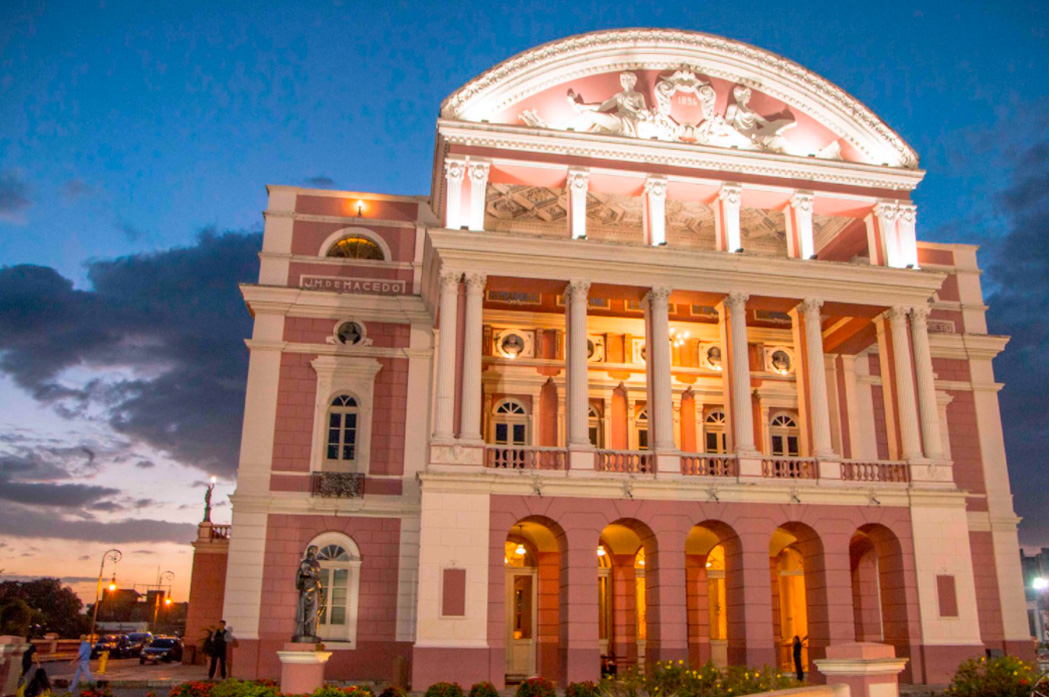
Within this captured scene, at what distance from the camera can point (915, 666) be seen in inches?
995

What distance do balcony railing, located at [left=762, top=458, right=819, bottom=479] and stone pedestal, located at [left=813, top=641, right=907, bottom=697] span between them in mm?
13908

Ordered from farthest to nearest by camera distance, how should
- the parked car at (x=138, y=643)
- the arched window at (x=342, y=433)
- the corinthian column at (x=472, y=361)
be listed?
1. the parked car at (x=138, y=643)
2. the arched window at (x=342, y=433)
3. the corinthian column at (x=472, y=361)

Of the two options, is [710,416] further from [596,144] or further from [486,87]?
[486,87]

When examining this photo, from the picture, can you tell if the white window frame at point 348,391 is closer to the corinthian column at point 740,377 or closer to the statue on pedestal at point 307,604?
the statue on pedestal at point 307,604

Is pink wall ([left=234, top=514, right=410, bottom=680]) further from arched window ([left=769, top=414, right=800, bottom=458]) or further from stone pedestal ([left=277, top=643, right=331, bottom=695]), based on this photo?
arched window ([left=769, top=414, right=800, bottom=458])

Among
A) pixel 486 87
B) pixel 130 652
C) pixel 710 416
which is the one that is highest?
pixel 486 87

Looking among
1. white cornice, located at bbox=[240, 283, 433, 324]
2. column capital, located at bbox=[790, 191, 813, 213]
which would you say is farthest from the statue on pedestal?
column capital, located at bbox=[790, 191, 813, 213]

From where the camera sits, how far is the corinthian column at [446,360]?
989 inches

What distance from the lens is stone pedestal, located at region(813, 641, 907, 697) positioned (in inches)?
484

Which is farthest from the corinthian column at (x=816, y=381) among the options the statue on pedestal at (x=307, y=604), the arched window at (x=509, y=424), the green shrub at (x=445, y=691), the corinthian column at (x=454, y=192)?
the statue on pedestal at (x=307, y=604)

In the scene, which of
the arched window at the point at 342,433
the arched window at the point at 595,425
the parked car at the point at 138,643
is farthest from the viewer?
the parked car at the point at 138,643

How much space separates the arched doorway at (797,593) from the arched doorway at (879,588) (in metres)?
1.68

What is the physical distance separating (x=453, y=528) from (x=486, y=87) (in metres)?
13.3

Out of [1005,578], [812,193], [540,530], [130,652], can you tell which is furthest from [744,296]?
[130,652]
